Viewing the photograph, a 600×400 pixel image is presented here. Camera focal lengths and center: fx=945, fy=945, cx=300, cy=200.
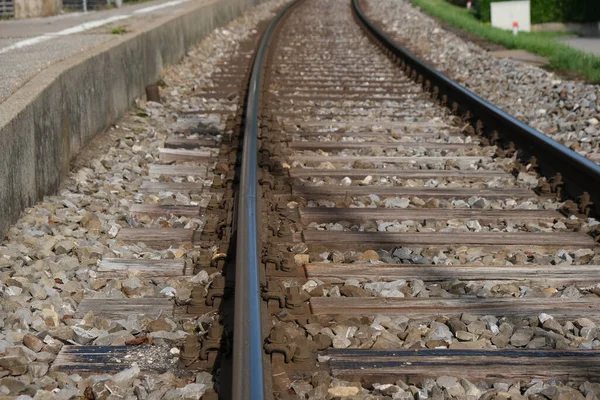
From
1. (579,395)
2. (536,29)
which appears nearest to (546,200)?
(579,395)

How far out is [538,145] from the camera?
20.9 feet

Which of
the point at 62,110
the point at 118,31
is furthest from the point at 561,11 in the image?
the point at 62,110

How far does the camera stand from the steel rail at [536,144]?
17.8ft

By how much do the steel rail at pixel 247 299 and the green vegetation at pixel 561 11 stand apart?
21.8 m

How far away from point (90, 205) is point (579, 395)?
10.5ft

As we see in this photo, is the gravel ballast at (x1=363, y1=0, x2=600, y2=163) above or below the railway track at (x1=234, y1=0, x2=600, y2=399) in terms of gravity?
above

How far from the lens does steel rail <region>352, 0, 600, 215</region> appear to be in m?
5.43

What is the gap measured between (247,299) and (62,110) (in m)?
3.09

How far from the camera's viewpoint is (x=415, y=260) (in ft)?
14.5

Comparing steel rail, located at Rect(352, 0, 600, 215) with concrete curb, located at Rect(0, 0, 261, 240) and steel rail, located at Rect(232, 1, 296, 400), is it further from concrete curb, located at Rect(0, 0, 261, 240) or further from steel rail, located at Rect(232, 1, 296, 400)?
concrete curb, located at Rect(0, 0, 261, 240)

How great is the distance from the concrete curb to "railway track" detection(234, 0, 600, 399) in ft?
3.85

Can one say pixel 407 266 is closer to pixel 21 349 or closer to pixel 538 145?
pixel 21 349

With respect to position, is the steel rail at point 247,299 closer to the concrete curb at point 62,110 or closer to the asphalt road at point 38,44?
the concrete curb at point 62,110

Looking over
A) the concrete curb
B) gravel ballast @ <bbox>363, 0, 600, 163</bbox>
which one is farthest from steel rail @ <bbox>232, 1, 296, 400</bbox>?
gravel ballast @ <bbox>363, 0, 600, 163</bbox>
